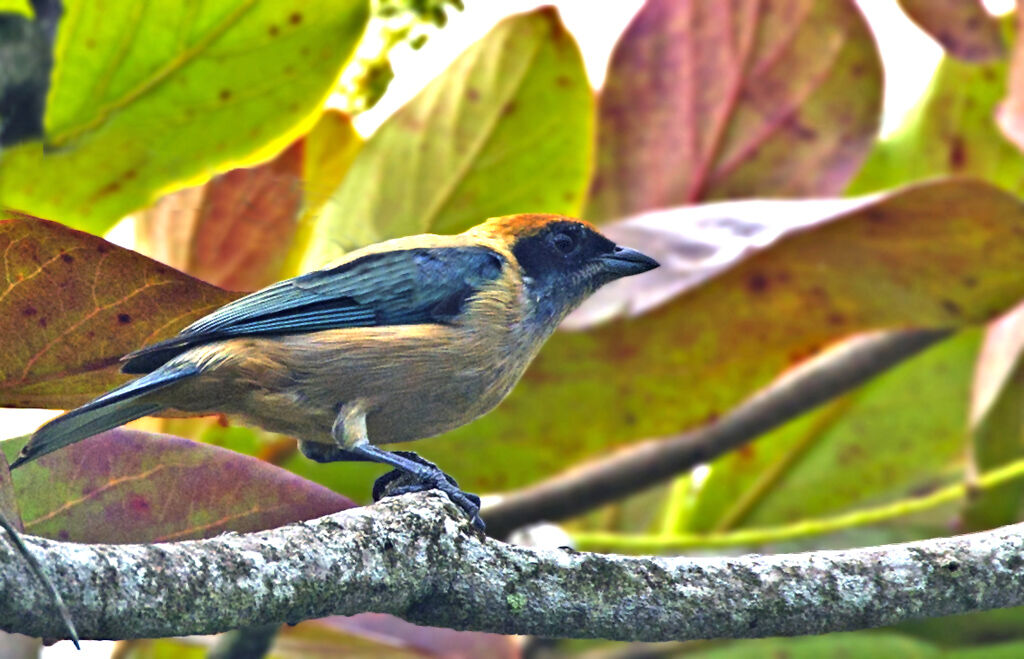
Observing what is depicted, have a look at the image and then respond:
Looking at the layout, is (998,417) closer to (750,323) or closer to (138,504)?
(750,323)

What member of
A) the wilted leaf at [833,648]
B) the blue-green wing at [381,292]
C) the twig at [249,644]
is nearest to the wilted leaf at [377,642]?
the wilted leaf at [833,648]

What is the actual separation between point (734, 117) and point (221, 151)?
1.11 meters

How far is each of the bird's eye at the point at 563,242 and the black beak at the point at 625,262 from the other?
5cm

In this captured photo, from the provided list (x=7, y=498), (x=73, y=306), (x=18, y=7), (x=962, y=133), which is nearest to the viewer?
(x=7, y=498)

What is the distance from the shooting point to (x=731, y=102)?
2.66m

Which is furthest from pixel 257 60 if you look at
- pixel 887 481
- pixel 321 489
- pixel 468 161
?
pixel 887 481

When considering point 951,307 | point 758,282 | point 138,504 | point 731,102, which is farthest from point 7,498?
point 731,102

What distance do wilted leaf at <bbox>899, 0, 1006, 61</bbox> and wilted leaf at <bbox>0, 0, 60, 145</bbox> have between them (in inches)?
67.4

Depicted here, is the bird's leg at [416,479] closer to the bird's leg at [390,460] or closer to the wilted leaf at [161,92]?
the bird's leg at [390,460]

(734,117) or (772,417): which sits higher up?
(734,117)

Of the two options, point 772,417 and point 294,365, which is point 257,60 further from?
point 772,417

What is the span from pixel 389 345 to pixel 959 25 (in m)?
1.69

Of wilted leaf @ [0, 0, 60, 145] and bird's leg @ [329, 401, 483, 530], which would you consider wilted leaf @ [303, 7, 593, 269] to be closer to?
wilted leaf @ [0, 0, 60, 145]

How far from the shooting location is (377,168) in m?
2.30
